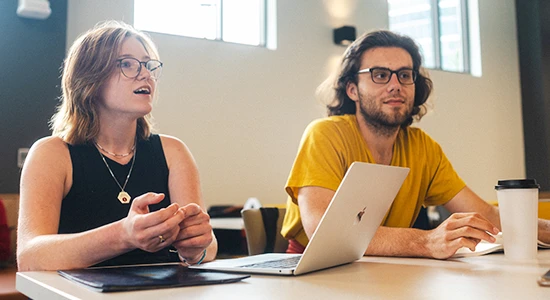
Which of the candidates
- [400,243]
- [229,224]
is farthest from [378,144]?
[229,224]

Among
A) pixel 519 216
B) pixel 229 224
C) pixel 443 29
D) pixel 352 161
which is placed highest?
pixel 443 29

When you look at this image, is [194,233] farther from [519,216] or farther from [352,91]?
[352,91]

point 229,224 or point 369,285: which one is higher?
point 369,285

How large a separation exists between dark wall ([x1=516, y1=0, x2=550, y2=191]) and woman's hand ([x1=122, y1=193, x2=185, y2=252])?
6.41m

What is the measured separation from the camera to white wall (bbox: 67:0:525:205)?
4602 mm

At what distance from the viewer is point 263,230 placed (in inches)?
82.9

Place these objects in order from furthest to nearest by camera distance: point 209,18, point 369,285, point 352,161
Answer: point 209,18 → point 352,161 → point 369,285

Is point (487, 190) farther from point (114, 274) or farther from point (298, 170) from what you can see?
point (114, 274)

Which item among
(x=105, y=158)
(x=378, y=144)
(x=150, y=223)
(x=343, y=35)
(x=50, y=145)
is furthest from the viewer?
(x=343, y=35)

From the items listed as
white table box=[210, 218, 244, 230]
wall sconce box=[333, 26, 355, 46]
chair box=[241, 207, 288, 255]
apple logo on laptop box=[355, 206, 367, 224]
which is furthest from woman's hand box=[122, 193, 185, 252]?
wall sconce box=[333, 26, 355, 46]

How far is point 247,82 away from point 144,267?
3.94 meters

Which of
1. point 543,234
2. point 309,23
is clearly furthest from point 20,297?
point 309,23

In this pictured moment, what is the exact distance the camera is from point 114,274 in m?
1.01

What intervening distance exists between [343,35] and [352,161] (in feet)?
12.6
